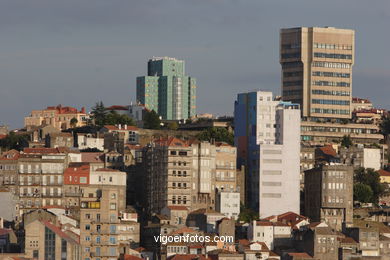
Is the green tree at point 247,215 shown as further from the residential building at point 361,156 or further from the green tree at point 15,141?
the green tree at point 15,141

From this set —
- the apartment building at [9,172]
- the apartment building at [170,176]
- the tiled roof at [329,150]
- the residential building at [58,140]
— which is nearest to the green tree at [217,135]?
the tiled roof at [329,150]

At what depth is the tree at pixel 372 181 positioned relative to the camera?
596ft

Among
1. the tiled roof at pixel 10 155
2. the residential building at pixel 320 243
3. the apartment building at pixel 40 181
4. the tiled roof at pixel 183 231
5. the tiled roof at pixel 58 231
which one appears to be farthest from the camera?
the tiled roof at pixel 10 155

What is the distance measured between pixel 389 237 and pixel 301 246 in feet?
42.3

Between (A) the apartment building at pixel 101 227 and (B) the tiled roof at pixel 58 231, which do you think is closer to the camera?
(B) the tiled roof at pixel 58 231

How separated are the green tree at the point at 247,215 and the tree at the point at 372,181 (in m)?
18.9

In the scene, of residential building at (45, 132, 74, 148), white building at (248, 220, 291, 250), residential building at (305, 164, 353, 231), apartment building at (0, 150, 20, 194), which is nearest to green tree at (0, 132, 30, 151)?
residential building at (45, 132, 74, 148)

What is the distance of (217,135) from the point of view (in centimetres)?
19275

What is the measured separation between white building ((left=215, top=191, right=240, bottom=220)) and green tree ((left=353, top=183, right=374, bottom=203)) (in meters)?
17.3

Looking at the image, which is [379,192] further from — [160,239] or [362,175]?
[160,239]

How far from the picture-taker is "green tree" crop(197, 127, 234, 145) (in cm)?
19100

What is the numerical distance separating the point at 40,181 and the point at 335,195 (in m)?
30.3

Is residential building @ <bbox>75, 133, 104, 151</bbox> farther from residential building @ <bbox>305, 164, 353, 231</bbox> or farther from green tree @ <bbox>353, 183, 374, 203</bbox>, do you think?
residential building @ <bbox>305, 164, 353, 231</bbox>

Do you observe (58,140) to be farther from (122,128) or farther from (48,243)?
(48,243)
